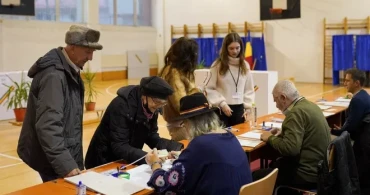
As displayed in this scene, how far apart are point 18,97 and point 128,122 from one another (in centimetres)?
567

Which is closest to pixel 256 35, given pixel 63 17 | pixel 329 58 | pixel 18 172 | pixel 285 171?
pixel 329 58

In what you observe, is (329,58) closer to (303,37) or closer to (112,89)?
(303,37)

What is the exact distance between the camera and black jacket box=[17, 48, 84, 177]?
2.10 m

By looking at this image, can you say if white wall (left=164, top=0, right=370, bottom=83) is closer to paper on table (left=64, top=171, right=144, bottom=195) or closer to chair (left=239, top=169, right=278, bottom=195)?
chair (left=239, top=169, right=278, bottom=195)

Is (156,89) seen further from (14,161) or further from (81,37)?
(14,161)

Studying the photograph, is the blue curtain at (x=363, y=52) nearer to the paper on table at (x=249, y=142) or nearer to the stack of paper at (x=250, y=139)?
the stack of paper at (x=250, y=139)

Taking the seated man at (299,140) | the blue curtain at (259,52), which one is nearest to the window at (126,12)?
the blue curtain at (259,52)

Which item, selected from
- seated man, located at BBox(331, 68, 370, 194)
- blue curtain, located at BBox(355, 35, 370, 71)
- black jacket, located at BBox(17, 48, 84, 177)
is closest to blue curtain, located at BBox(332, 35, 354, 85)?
blue curtain, located at BBox(355, 35, 370, 71)

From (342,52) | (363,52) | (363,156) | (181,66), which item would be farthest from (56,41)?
(363,156)

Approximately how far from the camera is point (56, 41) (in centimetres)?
1357

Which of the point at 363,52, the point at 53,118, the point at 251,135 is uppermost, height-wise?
the point at 363,52

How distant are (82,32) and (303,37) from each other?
12233 mm

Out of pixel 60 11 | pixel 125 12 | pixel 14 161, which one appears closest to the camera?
pixel 14 161

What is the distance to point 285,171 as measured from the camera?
2.93m
